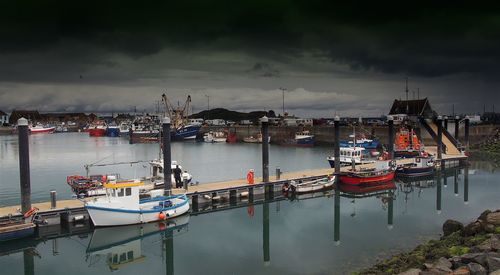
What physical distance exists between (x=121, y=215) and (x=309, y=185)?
17.4 metres

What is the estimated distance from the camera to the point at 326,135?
113250 millimetres

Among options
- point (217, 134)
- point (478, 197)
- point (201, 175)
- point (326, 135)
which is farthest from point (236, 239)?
point (217, 134)

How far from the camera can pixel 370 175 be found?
41.5 meters

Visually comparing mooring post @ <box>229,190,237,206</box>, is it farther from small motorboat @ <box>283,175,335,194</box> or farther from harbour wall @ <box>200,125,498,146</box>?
harbour wall @ <box>200,125,498,146</box>

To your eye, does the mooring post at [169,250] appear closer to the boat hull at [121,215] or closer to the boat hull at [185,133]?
the boat hull at [121,215]

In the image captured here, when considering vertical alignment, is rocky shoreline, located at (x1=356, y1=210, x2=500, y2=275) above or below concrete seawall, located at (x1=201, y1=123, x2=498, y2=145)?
below

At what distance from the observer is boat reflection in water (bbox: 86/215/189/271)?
2308cm

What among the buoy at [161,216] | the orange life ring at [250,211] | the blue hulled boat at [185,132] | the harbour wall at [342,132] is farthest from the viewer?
the blue hulled boat at [185,132]

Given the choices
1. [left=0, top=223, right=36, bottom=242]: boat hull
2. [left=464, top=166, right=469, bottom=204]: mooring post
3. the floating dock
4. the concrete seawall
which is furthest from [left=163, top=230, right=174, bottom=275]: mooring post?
the concrete seawall

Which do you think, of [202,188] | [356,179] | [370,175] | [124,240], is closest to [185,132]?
[370,175]

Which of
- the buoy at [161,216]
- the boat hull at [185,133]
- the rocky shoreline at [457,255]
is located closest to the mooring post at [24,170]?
the buoy at [161,216]

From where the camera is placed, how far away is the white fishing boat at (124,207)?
86.6 feet

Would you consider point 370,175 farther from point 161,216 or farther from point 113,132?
point 113,132

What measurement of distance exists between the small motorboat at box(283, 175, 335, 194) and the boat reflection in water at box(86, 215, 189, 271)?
11.0 meters
